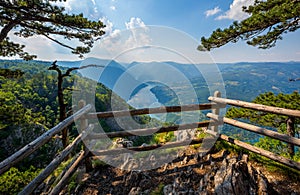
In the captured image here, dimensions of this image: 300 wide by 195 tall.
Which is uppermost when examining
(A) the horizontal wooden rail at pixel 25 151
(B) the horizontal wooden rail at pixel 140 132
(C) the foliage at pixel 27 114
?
(A) the horizontal wooden rail at pixel 25 151

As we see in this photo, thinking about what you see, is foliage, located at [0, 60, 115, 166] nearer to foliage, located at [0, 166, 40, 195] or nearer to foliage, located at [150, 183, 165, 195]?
foliage, located at [0, 166, 40, 195]

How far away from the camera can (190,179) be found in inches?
143

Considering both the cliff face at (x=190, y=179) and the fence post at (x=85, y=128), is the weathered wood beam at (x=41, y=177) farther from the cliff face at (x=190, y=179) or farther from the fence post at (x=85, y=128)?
the cliff face at (x=190, y=179)

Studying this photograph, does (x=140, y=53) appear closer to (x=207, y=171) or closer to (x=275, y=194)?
(x=207, y=171)

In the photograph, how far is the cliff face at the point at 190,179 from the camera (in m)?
3.06

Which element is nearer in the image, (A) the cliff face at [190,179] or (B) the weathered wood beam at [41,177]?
(B) the weathered wood beam at [41,177]

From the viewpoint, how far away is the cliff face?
306cm

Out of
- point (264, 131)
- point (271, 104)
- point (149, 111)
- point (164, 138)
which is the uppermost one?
point (149, 111)

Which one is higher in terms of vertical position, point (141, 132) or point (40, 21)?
point (40, 21)

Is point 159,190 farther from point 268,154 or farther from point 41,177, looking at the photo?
point 268,154

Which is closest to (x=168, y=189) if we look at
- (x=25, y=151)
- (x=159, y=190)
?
(x=159, y=190)

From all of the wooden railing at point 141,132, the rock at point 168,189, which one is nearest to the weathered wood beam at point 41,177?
the wooden railing at point 141,132

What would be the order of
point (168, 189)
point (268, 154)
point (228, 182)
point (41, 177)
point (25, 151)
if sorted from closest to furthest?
1. point (25, 151)
2. point (41, 177)
3. point (228, 182)
4. point (168, 189)
5. point (268, 154)

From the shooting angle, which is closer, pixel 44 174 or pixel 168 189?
pixel 44 174
